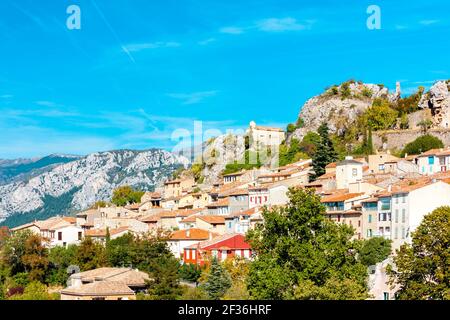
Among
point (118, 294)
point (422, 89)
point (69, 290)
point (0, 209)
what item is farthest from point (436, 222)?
point (0, 209)

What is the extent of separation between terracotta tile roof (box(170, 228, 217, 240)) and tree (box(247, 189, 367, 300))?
2421 centimetres

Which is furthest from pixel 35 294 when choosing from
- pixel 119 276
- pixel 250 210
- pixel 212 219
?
pixel 212 219

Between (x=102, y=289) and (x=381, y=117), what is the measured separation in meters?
52.3

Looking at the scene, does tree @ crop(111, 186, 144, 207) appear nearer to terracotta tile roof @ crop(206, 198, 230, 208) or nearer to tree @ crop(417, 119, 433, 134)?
terracotta tile roof @ crop(206, 198, 230, 208)

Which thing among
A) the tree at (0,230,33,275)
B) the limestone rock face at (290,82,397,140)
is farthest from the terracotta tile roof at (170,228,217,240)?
the limestone rock face at (290,82,397,140)

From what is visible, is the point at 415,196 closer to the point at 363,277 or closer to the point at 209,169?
the point at 363,277

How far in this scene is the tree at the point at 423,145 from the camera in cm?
7106

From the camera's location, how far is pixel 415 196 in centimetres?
4297

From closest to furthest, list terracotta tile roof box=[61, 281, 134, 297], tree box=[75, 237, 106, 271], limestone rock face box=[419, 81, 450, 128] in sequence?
1. terracotta tile roof box=[61, 281, 134, 297]
2. tree box=[75, 237, 106, 271]
3. limestone rock face box=[419, 81, 450, 128]

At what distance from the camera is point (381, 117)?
277 feet

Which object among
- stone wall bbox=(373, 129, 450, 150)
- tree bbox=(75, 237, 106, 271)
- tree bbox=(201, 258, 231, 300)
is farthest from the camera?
stone wall bbox=(373, 129, 450, 150)

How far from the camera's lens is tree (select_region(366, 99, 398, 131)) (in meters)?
83.7

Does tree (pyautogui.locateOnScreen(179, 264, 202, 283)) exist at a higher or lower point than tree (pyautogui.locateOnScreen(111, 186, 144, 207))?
lower

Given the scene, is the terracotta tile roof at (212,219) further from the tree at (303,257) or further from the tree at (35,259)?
the tree at (303,257)
